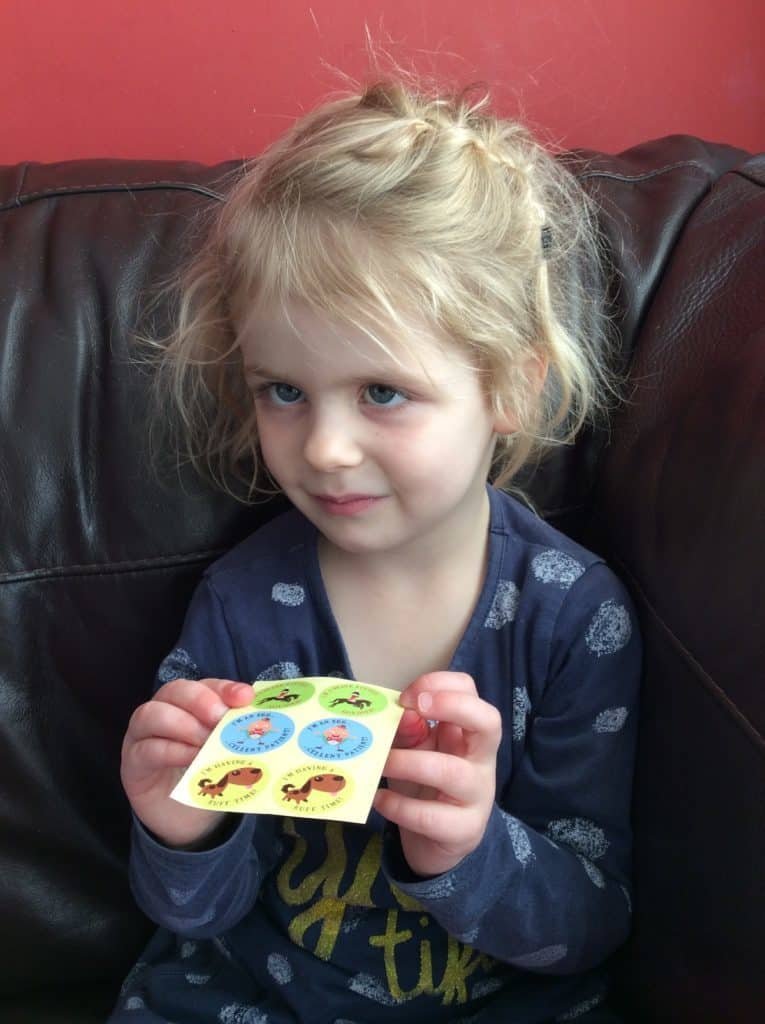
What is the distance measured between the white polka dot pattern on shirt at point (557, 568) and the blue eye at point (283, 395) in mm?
289

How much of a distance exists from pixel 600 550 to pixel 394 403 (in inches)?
13.4

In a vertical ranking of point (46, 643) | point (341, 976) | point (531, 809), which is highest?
point (46, 643)

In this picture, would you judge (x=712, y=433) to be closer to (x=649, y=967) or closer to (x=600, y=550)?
(x=600, y=550)

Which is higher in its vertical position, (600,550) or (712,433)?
(712,433)

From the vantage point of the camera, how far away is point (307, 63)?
1.32m

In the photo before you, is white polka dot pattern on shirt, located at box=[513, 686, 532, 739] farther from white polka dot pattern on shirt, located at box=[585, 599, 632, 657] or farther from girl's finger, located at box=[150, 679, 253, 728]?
girl's finger, located at box=[150, 679, 253, 728]

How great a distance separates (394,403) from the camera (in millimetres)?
855

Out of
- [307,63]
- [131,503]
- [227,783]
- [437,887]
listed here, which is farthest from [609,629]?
[307,63]

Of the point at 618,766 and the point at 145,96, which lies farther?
the point at 145,96

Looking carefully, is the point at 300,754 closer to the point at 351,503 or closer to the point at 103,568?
the point at 351,503

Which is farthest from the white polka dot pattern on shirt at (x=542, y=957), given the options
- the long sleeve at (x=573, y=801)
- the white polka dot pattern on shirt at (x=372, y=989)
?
the white polka dot pattern on shirt at (x=372, y=989)

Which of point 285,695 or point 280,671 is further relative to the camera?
point 280,671

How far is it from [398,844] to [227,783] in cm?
20

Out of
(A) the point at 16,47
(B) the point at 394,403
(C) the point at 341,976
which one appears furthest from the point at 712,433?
(A) the point at 16,47
